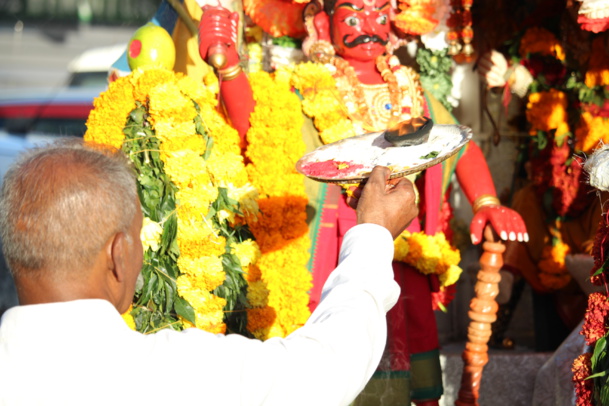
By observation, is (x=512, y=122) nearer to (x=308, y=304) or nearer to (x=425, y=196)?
(x=425, y=196)

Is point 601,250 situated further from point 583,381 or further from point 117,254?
A: point 117,254

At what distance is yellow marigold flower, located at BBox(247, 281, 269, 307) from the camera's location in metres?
3.33

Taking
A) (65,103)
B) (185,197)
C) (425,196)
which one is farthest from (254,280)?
(65,103)

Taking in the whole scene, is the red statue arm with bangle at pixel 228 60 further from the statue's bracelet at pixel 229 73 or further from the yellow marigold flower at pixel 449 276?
the yellow marigold flower at pixel 449 276

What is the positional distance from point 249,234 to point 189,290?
41 centimetres

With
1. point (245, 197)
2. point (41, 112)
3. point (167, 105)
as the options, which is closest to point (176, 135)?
point (167, 105)

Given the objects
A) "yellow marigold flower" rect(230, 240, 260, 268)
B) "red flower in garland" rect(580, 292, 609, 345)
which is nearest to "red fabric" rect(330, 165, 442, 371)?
"yellow marigold flower" rect(230, 240, 260, 268)

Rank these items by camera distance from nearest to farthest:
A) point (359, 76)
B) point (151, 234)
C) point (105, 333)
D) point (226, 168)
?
point (105, 333), point (151, 234), point (226, 168), point (359, 76)

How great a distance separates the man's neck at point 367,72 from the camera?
152 inches

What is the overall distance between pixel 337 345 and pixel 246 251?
1.89 meters

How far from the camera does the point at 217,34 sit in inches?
129

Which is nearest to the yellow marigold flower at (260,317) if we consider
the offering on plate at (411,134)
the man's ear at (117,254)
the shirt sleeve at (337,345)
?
the offering on plate at (411,134)

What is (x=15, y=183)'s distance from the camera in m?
Answer: 1.51

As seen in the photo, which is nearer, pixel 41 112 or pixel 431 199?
pixel 431 199
